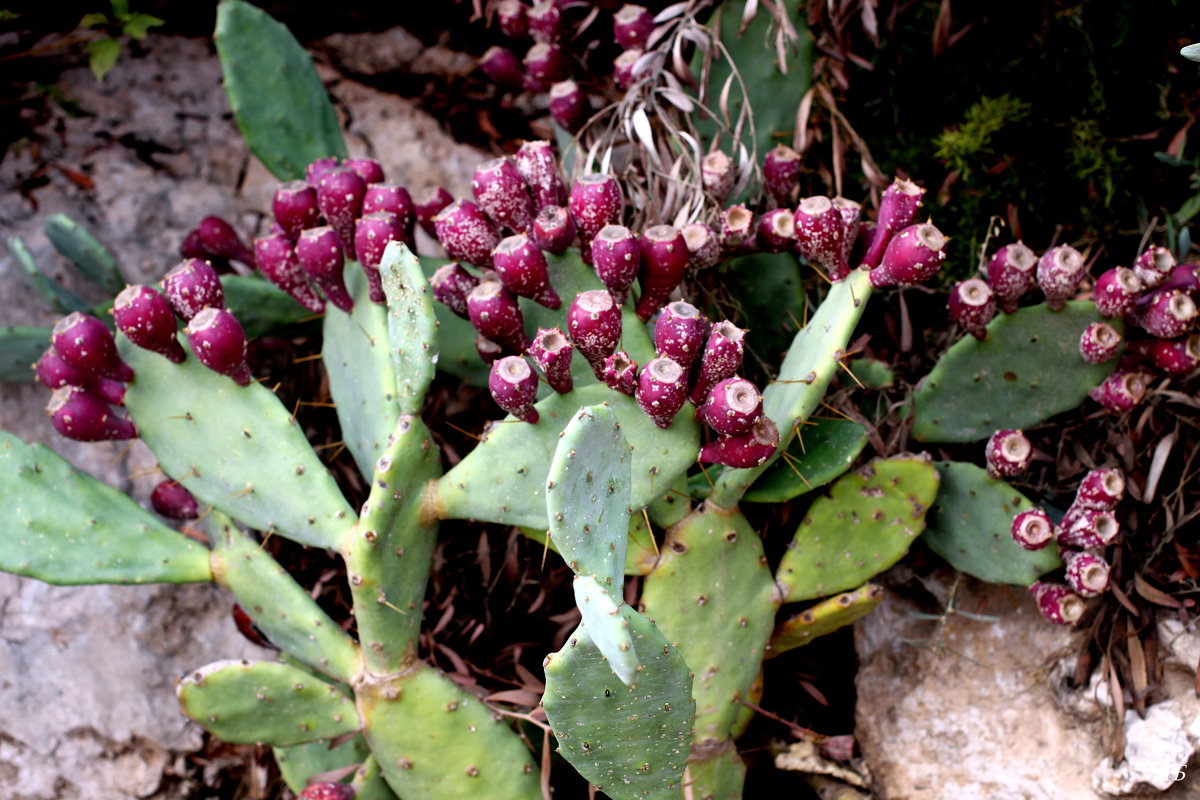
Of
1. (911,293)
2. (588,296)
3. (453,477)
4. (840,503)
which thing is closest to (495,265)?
(588,296)

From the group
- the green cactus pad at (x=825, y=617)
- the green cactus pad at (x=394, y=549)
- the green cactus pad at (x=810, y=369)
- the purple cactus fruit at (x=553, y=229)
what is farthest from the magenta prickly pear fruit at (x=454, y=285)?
the green cactus pad at (x=825, y=617)

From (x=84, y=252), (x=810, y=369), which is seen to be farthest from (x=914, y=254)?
(x=84, y=252)

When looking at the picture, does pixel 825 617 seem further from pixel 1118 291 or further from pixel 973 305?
pixel 1118 291

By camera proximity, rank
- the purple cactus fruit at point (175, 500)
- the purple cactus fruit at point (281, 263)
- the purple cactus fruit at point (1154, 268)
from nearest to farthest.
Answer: the purple cactus fruit at point (1154, 268)
the purple cactus fruit at point (281, 263)
the purple cactus fruit at point (175, 500)

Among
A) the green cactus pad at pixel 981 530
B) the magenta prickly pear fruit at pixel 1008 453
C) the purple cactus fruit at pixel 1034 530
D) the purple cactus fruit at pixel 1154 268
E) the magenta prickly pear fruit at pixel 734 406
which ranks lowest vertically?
the green cactus pad at pixel 981 530

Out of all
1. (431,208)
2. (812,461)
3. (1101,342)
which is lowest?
(812,461)

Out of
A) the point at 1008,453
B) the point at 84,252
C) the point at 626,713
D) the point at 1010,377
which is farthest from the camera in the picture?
the point at 84,252

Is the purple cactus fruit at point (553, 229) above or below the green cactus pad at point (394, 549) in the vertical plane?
above

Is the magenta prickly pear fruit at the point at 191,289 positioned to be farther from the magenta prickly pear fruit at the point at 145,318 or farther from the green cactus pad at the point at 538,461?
the green cactus pad at the point at 538,461

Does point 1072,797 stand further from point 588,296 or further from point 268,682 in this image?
point 268,682
